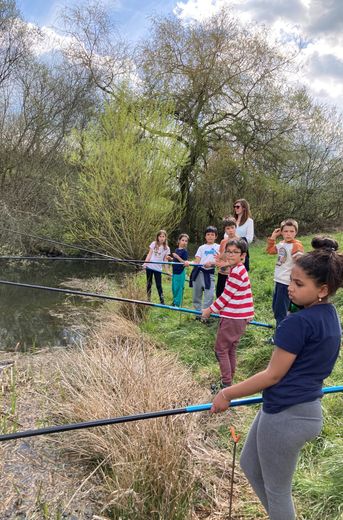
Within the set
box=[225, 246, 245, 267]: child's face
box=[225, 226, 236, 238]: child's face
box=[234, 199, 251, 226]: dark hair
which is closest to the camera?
box=[225, 246, 245, 267]: child's face

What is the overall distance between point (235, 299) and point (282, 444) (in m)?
1.93

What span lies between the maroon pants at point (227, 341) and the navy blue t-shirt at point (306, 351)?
74.4 inches

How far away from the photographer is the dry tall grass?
2.36m

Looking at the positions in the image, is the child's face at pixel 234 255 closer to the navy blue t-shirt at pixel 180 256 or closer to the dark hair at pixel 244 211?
the dark hair at pixel 244 211

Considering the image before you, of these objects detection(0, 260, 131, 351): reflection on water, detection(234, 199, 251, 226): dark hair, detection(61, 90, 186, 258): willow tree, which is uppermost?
detection(61, 90, 186, 258): willow tree

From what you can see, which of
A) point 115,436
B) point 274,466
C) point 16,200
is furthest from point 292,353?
point 16,200

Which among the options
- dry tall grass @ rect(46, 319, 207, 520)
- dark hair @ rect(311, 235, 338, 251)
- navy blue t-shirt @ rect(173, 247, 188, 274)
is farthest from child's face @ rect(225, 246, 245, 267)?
navy blue t-shirt @ rect(173, 247, 188, 274)

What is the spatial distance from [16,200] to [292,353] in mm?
15060

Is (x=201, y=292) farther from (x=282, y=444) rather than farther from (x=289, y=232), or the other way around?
(x=282, y=444)

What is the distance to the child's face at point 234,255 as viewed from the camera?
3441 millimetres

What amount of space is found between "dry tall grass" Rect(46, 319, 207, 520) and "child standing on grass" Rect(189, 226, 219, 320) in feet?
5.73

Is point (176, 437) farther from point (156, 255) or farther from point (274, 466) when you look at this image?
point (156, 255)

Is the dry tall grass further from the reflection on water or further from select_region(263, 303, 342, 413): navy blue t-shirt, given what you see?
the reflection on water

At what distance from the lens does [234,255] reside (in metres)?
3.45
